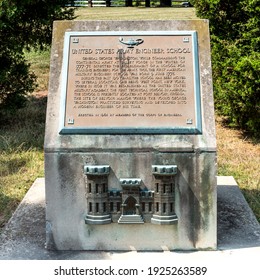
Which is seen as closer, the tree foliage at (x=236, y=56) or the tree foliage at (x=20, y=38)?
the tree foliage at (x=236, y=56)

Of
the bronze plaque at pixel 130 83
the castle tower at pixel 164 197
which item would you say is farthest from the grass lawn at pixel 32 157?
the bronze plaque at pixel 130 83

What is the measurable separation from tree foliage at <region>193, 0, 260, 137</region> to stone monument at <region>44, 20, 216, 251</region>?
2888mm

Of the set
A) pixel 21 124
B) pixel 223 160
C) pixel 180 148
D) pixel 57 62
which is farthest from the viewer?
pixel 21 124

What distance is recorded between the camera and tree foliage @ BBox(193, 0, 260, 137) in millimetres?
7059

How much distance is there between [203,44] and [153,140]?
91 cm

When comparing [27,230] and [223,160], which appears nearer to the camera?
[27,230]

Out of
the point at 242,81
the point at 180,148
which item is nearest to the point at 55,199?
the point at 180,148

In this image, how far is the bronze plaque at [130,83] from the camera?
4125 millimetres

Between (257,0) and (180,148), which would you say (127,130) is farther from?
(257,0)

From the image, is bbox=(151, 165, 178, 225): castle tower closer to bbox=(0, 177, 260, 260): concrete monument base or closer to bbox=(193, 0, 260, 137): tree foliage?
bbox=(0, 177, 260, 260): concrete monument base

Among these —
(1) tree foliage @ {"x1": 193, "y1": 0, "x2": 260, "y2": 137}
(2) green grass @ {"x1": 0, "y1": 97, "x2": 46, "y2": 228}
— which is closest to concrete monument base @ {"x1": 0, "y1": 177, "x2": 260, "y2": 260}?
(2) green grass @ {"x1": 0, "y1": 97, "x2": 46, "y2": 228}

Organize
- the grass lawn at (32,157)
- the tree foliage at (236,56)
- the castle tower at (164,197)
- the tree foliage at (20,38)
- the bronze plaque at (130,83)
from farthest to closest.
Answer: the tree foliage at (20,38) → the tree foliage at (236,56) → the grass lawn at (32,157) → the bronze plaque at (130,83) → the castle tower at (164,197)

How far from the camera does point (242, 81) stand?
23.4ft

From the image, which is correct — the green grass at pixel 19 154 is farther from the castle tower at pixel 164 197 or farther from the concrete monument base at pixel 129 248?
the castle tower at pixel 164 197
